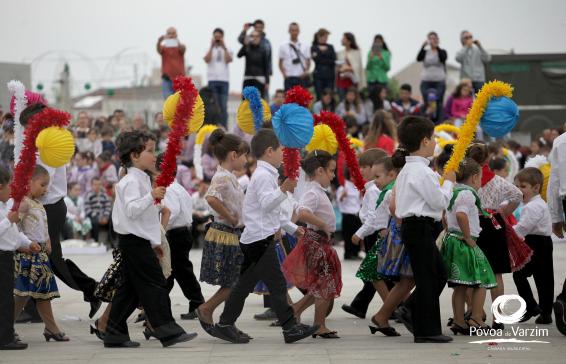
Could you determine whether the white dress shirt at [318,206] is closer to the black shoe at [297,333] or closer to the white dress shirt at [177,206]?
the black shoe at [297,333]

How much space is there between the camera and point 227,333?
859 centimetres

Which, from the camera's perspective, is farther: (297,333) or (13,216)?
(297,333)

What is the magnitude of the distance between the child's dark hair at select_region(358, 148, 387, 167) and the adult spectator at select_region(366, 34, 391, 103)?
11193mm

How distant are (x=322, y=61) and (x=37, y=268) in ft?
41.7

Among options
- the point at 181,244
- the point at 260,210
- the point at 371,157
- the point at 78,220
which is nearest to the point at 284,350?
the point at 260,210

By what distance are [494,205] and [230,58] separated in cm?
1210

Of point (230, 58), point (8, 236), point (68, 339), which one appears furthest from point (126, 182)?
point (230, 58)

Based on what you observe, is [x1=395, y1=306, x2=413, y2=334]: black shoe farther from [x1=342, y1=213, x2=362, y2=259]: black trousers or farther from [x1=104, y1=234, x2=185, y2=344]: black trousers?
[x1=342, y1=213, x2=362, y2=259]: black trousers

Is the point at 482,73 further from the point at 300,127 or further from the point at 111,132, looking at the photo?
the point at 300,127

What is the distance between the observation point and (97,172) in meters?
19.1

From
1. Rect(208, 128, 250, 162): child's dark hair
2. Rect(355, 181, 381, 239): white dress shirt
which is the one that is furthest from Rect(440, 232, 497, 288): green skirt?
Rect(208, 128, 250, 162): child's dark hair

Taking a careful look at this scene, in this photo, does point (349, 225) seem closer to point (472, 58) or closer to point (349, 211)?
point (349, 211)

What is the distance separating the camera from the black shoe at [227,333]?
8.59 meters

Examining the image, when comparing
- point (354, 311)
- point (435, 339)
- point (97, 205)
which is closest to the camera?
point (435, 339)
